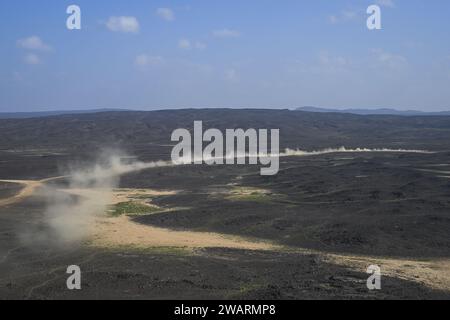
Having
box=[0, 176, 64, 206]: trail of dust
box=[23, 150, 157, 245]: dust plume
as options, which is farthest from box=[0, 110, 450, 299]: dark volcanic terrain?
box=[23, 150, 157, 245]: dust plume

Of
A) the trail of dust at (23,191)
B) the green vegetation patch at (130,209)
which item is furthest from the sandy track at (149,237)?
the trail of dust at (23,191)

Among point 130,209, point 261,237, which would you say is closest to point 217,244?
point 261,237

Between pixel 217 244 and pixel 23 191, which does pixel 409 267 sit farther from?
pixel 23 191

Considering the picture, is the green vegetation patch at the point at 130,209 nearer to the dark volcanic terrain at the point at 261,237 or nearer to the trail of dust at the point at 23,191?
the dark volcanic terrain at the point at 261,237

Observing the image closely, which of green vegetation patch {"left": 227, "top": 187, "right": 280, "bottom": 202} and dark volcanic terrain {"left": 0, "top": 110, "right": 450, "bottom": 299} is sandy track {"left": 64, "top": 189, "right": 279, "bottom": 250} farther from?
green vegetation patch {"left": 227, "top": 187, "right": 280, "bottom": 202}

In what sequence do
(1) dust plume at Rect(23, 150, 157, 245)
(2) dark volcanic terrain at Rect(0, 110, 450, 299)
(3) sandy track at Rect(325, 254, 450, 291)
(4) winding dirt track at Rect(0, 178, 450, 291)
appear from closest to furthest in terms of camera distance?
1. (2) dark volcanic terrain at Rect(0, 110, 450, 299)
2. (3) sandy track at Rect(325, 254, 450, 291)
3. (4) winding dirt track at Rect(0, 178, 450, 291)
4. (1) dust plume at Rect(23, 150, 157, 245)

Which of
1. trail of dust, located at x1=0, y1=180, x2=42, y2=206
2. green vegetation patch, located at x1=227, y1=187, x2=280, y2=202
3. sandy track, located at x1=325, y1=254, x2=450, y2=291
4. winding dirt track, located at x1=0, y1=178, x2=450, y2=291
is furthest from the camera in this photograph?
trail of dust, located at x1=0, y1=180, x2=42, y2=206

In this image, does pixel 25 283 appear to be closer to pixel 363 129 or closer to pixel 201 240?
pixel 201 240

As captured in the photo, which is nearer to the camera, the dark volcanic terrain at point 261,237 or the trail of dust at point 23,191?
the dark volcanic terrain at point 261,237
